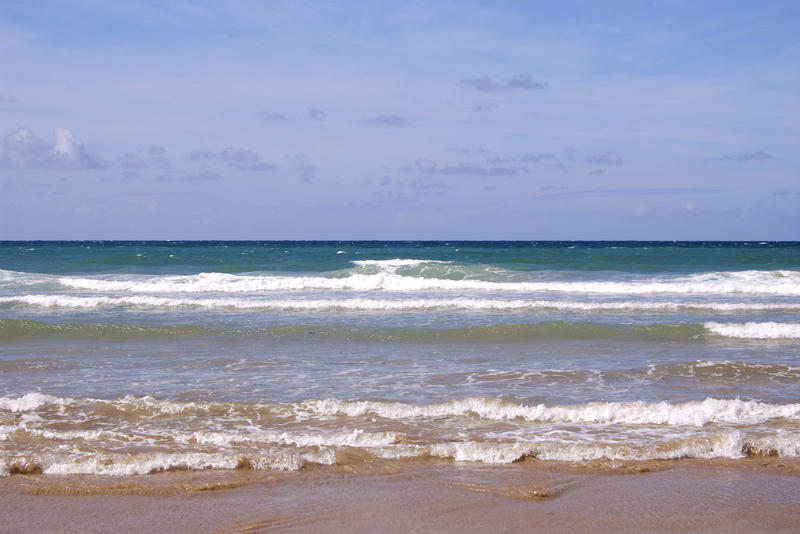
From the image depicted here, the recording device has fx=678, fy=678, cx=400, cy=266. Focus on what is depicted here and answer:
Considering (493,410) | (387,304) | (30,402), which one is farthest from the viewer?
(387,304)

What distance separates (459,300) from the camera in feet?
59.6

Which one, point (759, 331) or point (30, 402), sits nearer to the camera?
point (30, 402)

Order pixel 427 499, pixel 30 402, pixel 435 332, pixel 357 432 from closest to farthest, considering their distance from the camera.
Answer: pixel 427 499, pixel 357 432, pixel 30 402, pixel 435 332

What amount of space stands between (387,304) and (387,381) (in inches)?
358

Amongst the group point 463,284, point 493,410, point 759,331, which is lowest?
point 493,410

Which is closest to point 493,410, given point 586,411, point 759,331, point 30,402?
point 586,411

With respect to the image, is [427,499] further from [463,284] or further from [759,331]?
[463,284]

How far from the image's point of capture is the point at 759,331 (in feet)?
41.4

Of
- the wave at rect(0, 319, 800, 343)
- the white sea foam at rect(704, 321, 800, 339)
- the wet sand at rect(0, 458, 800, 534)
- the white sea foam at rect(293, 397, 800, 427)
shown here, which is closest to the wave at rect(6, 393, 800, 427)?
the white sea foam at rect(293, 397, 800, 427)

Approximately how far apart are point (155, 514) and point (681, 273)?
2760cm

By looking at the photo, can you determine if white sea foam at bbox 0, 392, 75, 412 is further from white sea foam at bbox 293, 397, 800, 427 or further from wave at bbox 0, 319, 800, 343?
wave at bbox 0, 319, 800, 343

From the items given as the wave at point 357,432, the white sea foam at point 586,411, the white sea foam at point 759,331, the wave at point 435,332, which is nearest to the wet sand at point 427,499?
the wave at point 357,432

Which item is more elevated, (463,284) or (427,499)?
(463,284)

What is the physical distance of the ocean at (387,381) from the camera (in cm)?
575
